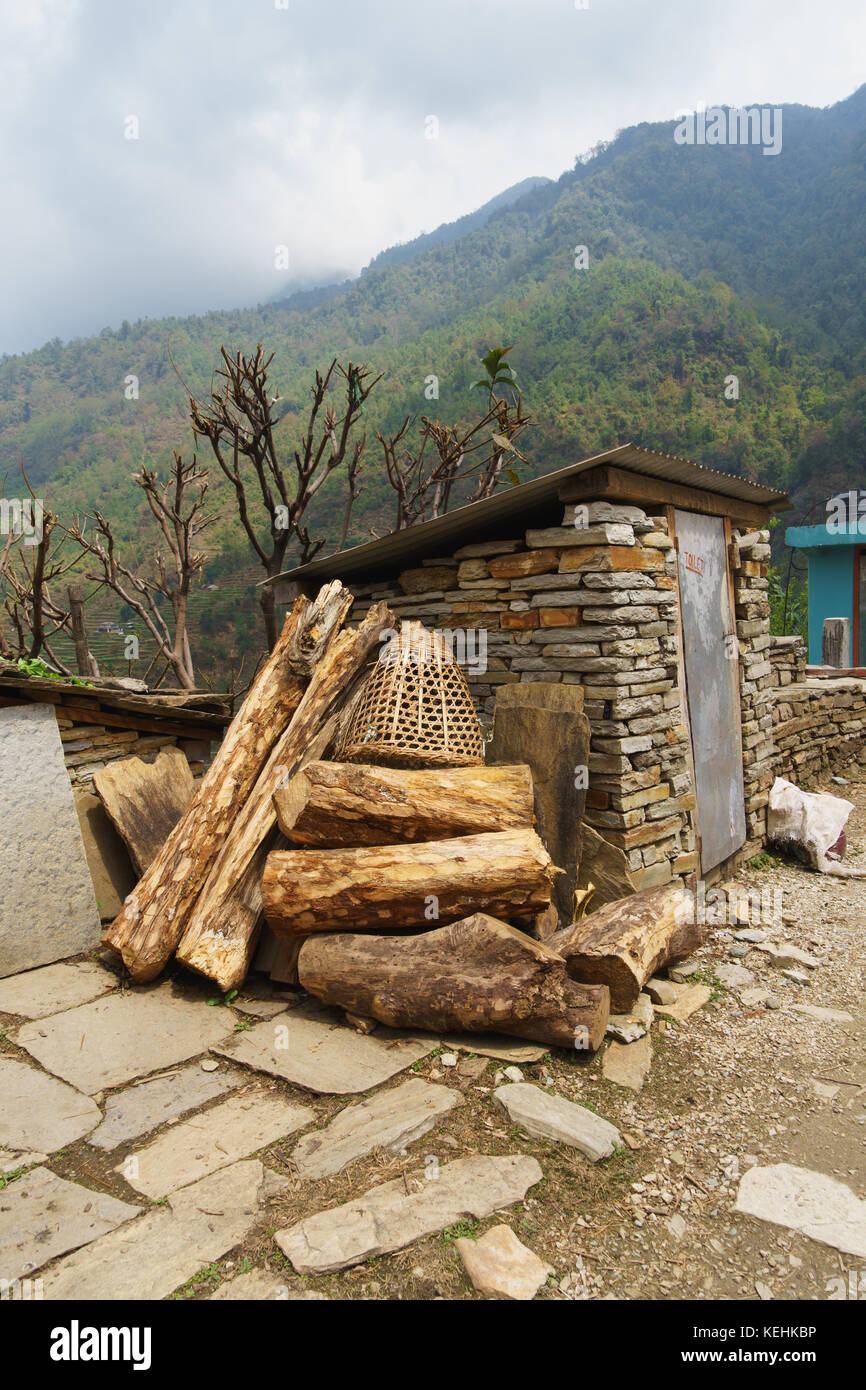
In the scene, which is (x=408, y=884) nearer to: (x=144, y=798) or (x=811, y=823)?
(x=144, y=798)

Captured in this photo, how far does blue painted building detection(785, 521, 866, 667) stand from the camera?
1291 centimetres

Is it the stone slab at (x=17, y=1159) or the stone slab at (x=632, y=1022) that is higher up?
the stone slab at (x=17, y=1159)

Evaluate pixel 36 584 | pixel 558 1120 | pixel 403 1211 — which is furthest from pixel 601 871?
pixel 36 584

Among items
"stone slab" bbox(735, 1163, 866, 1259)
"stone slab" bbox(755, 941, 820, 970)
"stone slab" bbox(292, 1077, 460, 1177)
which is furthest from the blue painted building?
"stone slab" bbox(292, 1077, 460, 1177)

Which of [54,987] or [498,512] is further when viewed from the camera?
[498,512]

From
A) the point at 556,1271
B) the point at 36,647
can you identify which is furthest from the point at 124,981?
the point at 36,647

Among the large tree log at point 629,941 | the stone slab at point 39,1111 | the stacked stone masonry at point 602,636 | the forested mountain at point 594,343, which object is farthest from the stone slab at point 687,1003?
the forested mountain at point 594,343

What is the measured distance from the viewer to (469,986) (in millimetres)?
3135

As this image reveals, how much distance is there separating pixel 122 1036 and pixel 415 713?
81.0 inches

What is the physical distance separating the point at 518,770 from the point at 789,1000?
→ 1838 millimetres

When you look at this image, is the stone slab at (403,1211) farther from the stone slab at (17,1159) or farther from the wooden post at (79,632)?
the wooden post at (79,632)

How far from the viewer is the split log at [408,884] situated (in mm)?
3414

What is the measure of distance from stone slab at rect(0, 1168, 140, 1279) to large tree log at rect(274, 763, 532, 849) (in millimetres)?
1630

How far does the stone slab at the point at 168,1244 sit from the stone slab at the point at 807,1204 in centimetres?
155
